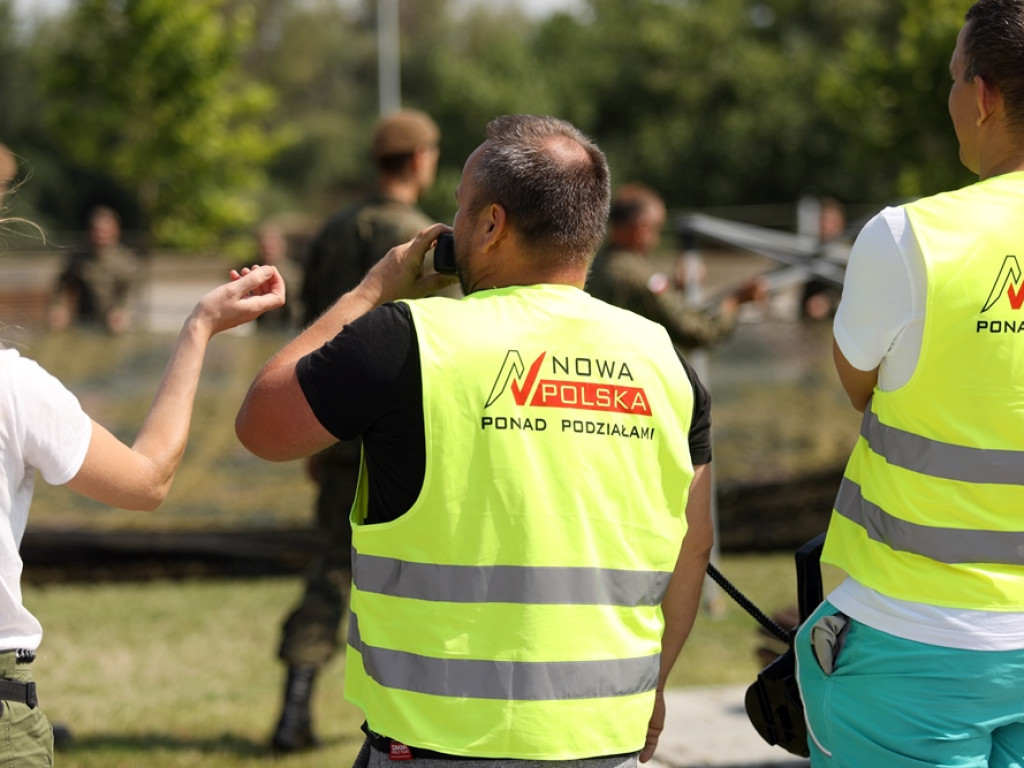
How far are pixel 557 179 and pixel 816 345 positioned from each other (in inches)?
268

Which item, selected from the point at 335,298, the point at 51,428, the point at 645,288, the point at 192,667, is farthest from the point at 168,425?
the point at 192,667

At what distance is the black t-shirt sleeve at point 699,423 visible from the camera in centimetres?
234

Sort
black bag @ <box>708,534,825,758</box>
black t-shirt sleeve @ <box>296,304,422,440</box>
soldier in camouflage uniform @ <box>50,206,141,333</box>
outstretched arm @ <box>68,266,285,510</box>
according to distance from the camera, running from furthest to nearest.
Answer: soldier in camouflage uniform @ <box>50,206,141,333</box>
black bag @ <box>708,534,825,758</box>
outstretched arm @ <box>68,266,285,510</box>
black t-shirt sleeve @ <box>296,304,422,440</box>

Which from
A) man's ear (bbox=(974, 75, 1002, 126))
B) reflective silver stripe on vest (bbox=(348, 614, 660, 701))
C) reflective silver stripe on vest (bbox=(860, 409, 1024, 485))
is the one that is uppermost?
man's ear (bbox=(974, 75, 1002, 126))

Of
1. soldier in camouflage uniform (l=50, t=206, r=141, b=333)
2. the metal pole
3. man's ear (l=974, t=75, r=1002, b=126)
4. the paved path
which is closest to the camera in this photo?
man's ear (l=974, t=75, r=1002, b=126)

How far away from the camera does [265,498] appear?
816cm

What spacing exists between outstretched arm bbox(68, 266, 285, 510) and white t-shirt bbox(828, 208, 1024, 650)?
3.69 ft

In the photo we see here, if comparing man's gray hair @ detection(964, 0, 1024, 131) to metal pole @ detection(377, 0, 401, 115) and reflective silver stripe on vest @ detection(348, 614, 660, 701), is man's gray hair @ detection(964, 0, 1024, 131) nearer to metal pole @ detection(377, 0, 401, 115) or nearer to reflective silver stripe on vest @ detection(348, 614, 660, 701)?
reflective silver stripe on vest @ detection(348, 614, 660, 701)

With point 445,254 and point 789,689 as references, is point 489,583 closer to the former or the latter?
point 445,254

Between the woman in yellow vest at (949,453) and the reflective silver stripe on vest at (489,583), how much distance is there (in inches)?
23.2

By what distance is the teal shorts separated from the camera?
2258mm

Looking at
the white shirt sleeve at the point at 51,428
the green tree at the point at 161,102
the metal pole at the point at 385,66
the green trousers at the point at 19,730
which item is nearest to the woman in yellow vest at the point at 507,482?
the white shirt sleeve at the point at 51,428

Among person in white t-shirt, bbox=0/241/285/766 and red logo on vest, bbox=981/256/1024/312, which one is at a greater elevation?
red logo on vest, bbox=981/256/1024/312

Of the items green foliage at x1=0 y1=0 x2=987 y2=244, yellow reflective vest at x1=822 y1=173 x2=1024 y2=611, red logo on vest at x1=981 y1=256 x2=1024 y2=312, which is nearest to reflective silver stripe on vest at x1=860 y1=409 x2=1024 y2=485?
yellow reflective vest at x1=822 y1=173 x2=1024 y2=611
